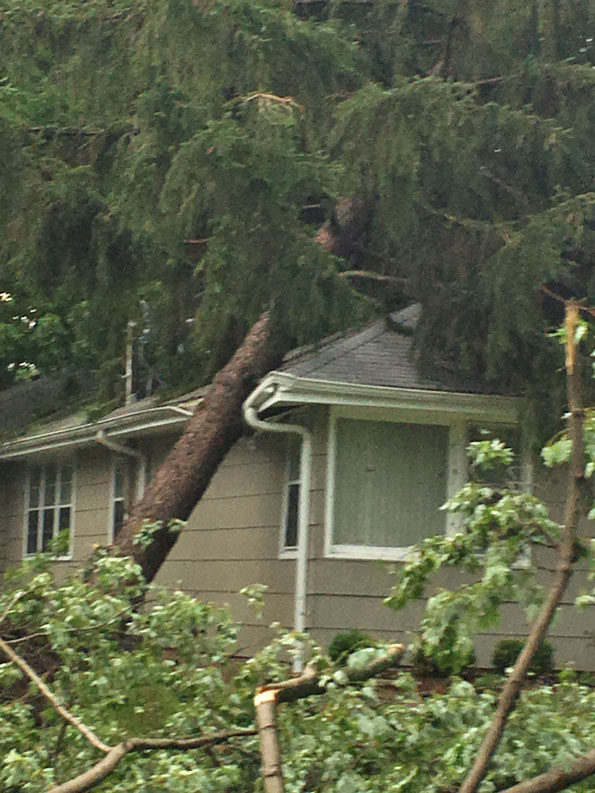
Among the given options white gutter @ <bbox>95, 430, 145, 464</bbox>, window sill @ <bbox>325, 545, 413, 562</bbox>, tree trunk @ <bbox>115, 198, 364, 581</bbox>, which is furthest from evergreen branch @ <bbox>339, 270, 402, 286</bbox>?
white gutter @ <bbox>95, 430, 145, 464</bbox>

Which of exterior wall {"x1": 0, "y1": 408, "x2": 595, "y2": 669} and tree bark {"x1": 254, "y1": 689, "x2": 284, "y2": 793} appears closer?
tree bark {"x1": 254, "y1": 689, "x2": 284, "y2": 793}

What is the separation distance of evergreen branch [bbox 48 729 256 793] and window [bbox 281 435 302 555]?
24.4ft

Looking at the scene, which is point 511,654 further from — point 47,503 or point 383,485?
point 47,503

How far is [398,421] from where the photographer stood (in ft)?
37.1

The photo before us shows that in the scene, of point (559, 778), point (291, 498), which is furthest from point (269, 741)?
point (291, 498)

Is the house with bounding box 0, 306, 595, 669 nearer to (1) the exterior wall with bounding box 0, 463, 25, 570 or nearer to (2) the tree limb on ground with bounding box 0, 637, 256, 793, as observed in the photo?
(2) the tree limb on ground with bounding box 0, 637, 256, 793

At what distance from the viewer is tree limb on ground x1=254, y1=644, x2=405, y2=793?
367 cm

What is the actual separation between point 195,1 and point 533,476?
5168 millimetres

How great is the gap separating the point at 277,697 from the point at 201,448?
22.7ft

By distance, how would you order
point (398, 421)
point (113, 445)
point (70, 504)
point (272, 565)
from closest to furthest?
point (398, 421), point (272, 565), point (113, 445), point (70, 504)

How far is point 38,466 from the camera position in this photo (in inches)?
721

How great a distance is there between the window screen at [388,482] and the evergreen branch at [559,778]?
739cm

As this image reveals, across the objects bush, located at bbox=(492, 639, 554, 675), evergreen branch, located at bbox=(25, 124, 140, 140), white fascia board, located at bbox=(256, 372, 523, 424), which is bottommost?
bush, located at bbox=(492, 639, 554, 675)

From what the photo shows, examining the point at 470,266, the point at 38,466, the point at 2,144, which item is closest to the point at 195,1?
the point at 2,144
